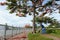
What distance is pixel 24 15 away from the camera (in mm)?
23953

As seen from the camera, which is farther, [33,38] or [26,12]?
[26,12]

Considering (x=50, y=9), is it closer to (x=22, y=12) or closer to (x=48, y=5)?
(x=48, y=5)

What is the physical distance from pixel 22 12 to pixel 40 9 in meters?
2.07

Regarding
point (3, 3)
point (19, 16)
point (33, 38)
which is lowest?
point (33, 38)

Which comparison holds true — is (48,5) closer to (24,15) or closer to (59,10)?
(59,10)

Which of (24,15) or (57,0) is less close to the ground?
(57,0)

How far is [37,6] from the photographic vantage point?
23.1 meters

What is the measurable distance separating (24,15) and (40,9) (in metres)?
2.04

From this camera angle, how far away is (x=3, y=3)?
22844mm

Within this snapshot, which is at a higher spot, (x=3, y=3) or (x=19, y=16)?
(x=3, y=3)

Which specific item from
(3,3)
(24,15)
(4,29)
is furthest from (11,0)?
(4,29)

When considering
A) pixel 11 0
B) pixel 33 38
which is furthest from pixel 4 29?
pixel 11 0

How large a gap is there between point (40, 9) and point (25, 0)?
2031 mm

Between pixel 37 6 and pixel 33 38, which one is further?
pixel 37 6
